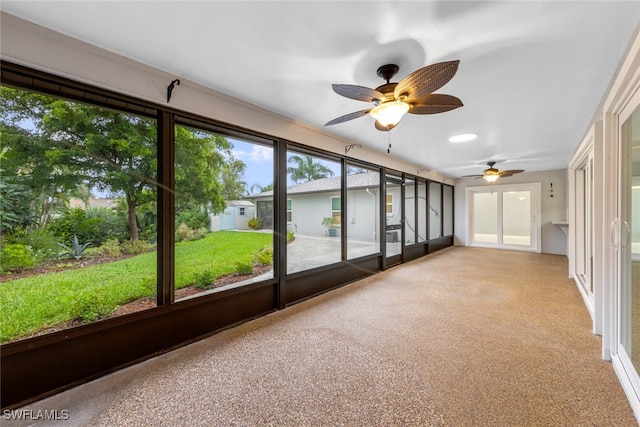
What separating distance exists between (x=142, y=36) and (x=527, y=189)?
9426 millimetres

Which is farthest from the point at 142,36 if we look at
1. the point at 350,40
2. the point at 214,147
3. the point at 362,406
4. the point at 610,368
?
the point at 610,368

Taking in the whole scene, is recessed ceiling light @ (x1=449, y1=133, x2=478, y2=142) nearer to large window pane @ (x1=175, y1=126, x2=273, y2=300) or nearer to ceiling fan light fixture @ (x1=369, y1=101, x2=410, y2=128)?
ceiling fan light fixture @ (x1=369, y1=101, x2=410, y2=128)

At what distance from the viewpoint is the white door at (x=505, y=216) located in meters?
7.50

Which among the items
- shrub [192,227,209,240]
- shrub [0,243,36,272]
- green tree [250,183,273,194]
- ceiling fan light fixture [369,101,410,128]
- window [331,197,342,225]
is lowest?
shrub [0,243,36,272]

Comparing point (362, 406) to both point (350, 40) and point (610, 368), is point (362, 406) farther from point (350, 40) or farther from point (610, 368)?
point (350, 40)

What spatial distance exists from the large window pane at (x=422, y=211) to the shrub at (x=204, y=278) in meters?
5.54

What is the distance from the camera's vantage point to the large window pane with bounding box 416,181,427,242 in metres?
6.90

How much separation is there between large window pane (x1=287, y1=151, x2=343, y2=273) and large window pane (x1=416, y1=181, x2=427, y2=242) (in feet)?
11.0

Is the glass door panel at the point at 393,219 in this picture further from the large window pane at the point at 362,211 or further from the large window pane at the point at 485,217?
the large window pane at the point at 485,217

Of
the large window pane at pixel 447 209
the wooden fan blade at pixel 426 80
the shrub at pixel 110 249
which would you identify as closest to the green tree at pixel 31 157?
the shrub at pixel 110 249

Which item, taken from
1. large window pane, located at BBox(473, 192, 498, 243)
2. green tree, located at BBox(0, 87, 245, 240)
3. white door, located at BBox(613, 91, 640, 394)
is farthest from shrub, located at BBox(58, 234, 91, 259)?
large window pane, located at BBox(473, 192, 498, 243)

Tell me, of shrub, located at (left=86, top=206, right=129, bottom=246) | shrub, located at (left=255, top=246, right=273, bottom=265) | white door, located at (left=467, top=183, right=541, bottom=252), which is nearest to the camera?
shrub, located at (left=86, top=206, right=129, bottom=246)

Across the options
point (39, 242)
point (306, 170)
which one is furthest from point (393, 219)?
point (39, 242)

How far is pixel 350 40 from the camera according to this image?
1768 mm
